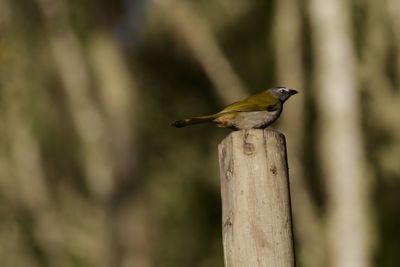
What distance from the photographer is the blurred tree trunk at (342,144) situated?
12.4 m

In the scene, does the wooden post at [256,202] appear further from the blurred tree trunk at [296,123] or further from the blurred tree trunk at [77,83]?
the blurred tree trunk at [77,83]

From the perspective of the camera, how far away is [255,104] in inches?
248

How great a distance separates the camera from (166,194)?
872 inches

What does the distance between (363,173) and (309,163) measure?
7.63m

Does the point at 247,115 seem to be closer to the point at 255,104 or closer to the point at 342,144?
the point at 255,104

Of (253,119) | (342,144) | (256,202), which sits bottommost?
(342,144)

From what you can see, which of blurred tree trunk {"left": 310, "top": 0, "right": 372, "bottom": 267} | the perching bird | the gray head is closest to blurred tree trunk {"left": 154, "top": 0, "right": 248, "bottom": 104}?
blurred tree trunk {"left": 310, "top": 0, "right": 372, "bottom": 267}

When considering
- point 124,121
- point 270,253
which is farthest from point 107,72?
point 270,253

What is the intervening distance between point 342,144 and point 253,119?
261 inches

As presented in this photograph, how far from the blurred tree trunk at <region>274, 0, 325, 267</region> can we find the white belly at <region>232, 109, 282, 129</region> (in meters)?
11.0

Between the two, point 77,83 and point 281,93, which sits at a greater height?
point 281,93

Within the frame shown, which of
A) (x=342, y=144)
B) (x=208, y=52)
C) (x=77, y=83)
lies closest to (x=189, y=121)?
(x=342, y=144)

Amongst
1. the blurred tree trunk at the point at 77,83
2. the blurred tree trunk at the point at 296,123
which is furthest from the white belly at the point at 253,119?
the blurred tree trunk at the point at 77,83

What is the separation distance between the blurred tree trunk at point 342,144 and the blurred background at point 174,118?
2 cm
